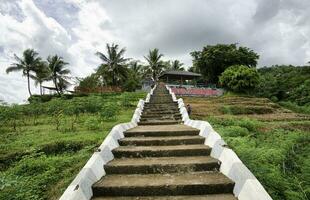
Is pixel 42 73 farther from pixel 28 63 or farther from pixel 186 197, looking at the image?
pixel 186 197

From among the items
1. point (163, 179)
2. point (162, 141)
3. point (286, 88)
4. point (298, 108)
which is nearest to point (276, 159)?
point (162, 141)

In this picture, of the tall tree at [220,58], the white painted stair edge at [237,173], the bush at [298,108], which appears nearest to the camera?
the white painted stair edge at [237,173]

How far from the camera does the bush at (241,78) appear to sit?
36906mm

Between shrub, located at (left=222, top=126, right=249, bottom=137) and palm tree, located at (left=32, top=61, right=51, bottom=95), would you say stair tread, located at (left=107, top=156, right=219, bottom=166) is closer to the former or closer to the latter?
shrub, located at (left=222, top=126, right=249, bottom=137)

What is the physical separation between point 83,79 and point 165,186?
4798cm

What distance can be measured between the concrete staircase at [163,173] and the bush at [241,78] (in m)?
32.4

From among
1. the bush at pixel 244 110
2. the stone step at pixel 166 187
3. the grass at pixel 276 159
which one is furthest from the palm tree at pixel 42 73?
the stone step at pixel 166 187

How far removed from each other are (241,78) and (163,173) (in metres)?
34.4

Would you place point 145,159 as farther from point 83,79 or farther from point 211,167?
point 83,79

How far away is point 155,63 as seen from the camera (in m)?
55.4

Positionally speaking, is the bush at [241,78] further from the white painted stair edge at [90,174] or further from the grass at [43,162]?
the white painted stair edge at [90,174]

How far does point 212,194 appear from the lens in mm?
4328

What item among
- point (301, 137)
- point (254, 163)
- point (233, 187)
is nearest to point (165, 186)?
point (233, 187)

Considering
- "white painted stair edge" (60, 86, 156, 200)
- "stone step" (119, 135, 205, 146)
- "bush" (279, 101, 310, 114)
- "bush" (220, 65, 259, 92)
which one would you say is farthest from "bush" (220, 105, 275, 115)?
"white painted stair edge" (60, 86, 156, 200)
